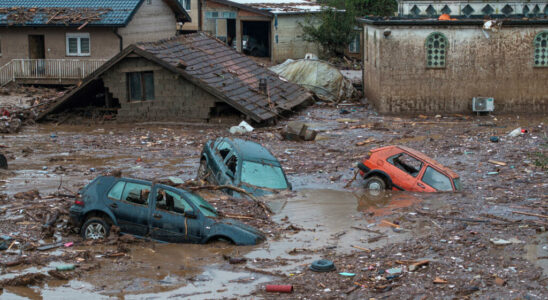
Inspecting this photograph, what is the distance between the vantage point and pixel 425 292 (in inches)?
399

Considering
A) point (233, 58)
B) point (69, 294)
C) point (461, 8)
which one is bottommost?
point (69, 294)

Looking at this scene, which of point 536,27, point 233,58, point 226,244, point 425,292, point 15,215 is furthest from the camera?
point 233,58

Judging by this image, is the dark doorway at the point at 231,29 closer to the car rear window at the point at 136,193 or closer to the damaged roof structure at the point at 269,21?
the damaged roof structure at the point at 269,21

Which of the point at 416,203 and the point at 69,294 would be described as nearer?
the point at 69,294

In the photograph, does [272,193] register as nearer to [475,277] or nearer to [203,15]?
[475,277]

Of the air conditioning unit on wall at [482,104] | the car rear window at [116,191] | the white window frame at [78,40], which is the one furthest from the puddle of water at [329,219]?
the white window frame at [78,40]

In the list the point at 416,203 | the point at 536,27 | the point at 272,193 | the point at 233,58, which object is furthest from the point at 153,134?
the point at 536,27

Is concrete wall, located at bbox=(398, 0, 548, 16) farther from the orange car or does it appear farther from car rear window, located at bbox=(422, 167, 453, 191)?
car rear window, located at bbox=(422, 167, 453, 191)

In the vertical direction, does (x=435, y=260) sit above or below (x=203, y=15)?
below

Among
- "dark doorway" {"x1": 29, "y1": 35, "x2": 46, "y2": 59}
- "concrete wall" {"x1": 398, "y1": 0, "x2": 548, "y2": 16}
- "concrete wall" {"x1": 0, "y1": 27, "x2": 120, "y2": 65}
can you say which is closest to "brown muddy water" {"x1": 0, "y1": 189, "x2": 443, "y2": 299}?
"concrete wall" {"x1": 398, "y1": 0, "x2": 548, "y2": 16}

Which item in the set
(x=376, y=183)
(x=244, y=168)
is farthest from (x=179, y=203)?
(x=376, y=183)

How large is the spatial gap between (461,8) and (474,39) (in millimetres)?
5882

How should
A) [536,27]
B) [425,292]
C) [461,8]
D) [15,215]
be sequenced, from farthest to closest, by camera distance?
[461,8] < [536,27] < [15,215] < [425,292]

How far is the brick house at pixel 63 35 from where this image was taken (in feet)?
111
